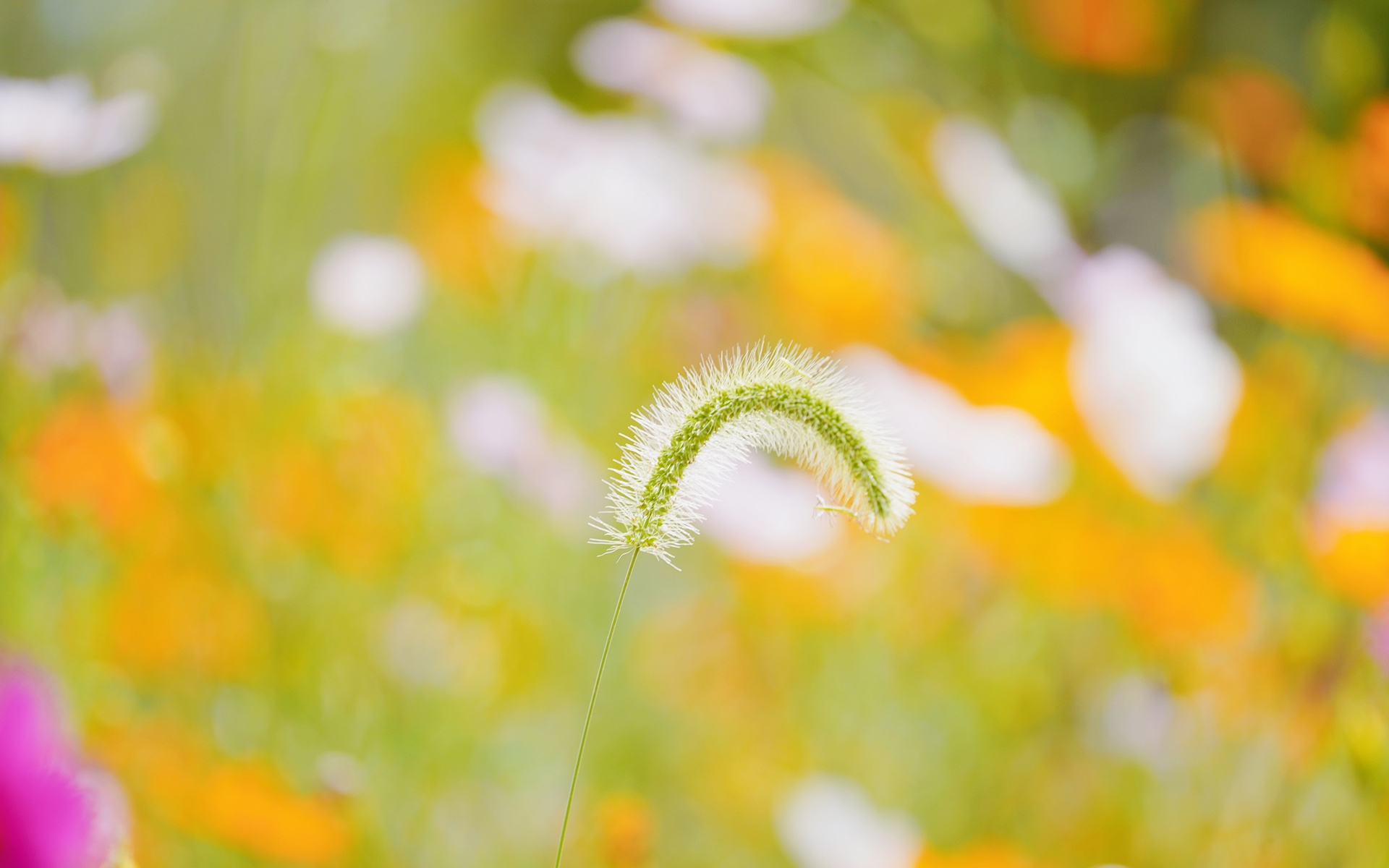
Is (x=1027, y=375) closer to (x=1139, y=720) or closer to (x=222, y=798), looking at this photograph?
(x=1139, y=720)

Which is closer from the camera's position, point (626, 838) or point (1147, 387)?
point (626, 838)

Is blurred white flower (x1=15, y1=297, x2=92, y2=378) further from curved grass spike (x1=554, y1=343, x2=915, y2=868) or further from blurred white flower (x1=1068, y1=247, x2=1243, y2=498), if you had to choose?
blurred white flower (x1=1068, y1=247, x2=1243, y2=498)

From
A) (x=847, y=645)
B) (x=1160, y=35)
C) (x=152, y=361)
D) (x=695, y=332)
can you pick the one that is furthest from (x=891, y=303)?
(x=1160, y=35)

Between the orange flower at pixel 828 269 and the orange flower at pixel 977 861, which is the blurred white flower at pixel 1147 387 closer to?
the orange flower at pixel 828 269

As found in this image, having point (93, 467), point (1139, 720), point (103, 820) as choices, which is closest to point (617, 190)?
point (93, 467)

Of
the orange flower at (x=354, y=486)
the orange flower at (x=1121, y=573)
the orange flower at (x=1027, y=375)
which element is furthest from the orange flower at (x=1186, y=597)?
the orange flower at (x=354, y=486)

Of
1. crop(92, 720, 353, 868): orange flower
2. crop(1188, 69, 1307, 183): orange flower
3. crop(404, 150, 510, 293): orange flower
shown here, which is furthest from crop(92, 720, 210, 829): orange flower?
crop(1188, 69, 1307, 183): orange flower

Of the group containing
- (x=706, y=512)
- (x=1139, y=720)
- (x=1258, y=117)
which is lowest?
(x=1139, y=720)

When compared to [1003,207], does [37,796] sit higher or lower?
lower
